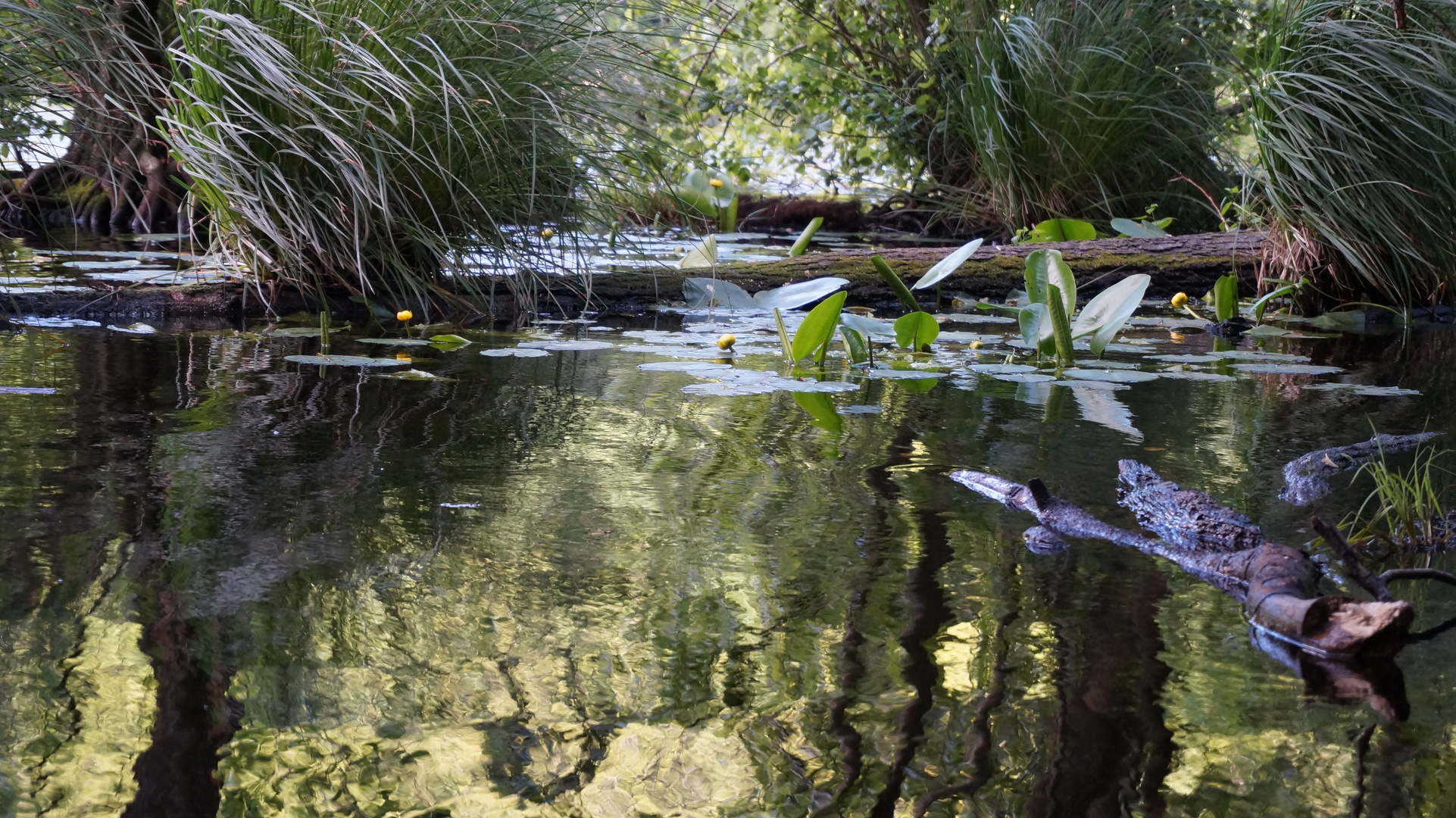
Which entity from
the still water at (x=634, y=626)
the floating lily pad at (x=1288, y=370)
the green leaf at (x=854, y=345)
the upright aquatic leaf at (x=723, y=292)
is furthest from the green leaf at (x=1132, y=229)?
the still water at (x=634, y=626)

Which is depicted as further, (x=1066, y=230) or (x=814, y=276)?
(x=1066, y=230)

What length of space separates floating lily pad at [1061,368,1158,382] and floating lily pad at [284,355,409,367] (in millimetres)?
1398

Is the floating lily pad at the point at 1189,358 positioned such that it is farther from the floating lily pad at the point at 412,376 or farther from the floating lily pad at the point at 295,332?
the floating lily pad at the point at 295,332

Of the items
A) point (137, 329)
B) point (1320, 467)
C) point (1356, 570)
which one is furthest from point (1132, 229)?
point (1356, 570)

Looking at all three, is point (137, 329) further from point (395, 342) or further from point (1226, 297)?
point (1226, 297)

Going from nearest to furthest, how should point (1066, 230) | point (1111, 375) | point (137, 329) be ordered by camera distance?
point (1111, 375), point (137, 329), point (1066, 230)

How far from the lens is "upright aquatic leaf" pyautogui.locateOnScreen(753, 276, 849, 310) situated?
316 centimetres

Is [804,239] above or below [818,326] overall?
above

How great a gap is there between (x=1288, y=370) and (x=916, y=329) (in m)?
0.81

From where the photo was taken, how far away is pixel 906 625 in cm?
120

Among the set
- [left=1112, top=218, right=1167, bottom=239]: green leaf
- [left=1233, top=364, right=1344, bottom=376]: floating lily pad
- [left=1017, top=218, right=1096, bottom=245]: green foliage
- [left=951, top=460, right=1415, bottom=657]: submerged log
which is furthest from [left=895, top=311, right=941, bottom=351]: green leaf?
[left=1112, top=218, right=1167, bottom=239]: green leaf

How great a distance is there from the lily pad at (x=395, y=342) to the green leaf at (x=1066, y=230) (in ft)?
8.04

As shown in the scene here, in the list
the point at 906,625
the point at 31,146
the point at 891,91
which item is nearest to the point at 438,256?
the point at 31,146

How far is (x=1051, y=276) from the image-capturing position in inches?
110
